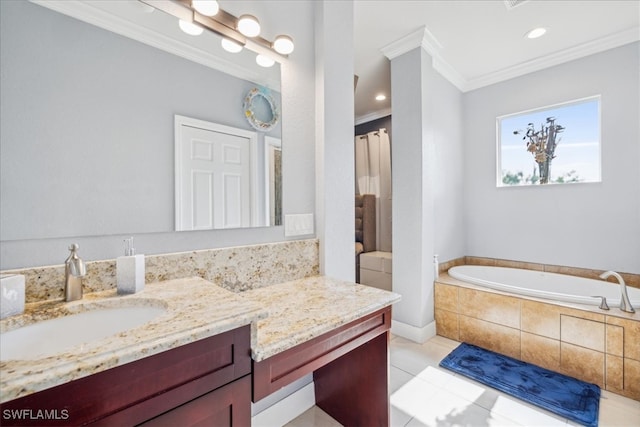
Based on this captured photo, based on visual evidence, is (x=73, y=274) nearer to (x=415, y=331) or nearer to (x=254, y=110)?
(x=254, y=110)

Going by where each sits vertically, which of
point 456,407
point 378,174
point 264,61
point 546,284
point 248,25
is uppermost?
point 248,25

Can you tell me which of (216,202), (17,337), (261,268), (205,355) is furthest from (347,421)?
(17,337)

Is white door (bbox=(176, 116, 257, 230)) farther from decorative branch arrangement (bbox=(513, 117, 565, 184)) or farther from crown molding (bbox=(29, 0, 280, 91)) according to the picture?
decorative branch arrangement (bbox=(513, 117, 565, 184))

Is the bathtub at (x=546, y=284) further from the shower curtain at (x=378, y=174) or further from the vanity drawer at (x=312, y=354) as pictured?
the vanity drawer at (x=312, y=354)

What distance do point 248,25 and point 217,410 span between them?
5.09 feet

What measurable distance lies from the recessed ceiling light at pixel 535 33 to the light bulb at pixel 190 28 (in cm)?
269

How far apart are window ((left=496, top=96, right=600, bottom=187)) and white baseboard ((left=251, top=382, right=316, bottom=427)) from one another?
2.93 metres

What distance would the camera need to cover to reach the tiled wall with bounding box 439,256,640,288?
7.89ft

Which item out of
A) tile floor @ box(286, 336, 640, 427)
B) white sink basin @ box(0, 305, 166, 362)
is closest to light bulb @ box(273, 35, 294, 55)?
white sink basin @ box(0, 305, 166, 362)

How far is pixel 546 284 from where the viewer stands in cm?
277

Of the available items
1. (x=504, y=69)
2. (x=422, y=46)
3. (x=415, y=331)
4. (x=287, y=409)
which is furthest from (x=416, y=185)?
(x=287, y=409)

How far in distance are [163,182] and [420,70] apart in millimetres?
2329

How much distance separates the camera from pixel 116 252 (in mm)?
1052

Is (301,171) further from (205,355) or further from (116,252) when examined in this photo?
(205,355)
